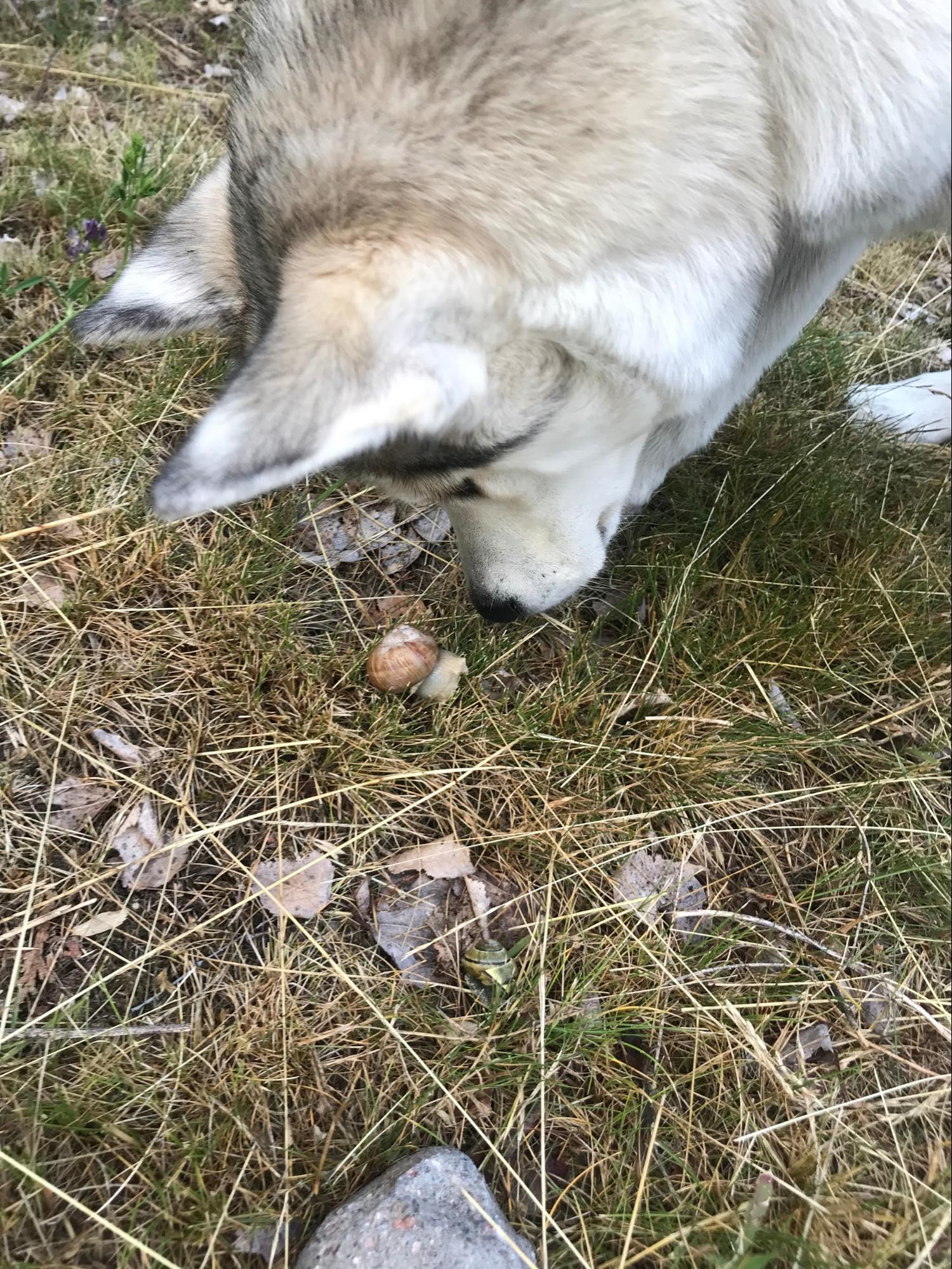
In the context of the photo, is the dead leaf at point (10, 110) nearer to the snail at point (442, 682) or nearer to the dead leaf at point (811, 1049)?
the snail at point (442, 682)

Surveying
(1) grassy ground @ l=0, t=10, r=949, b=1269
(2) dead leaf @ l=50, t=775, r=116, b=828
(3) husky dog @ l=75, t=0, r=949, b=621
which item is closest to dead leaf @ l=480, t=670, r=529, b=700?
(1) grassy ground @ l=0, t=10, r=949, b=1269

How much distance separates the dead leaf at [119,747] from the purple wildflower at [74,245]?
1.55 m

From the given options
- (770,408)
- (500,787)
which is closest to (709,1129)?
(500,787)

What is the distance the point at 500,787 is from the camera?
2037 millimetres

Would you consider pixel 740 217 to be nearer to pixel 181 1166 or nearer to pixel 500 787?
pixel 500 787

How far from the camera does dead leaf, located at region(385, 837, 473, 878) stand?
6.44ft

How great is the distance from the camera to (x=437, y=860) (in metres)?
1.97

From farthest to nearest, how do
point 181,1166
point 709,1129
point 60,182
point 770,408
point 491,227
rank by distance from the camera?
point 60,182 < point 770,408 < point 709,1129 < point 181,1166 < point 491,227

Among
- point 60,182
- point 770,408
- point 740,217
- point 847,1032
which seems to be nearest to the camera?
point 740,217

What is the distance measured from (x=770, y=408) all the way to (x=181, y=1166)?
8.45ft

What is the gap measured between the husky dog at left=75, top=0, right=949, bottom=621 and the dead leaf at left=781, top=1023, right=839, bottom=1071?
1.43 meters

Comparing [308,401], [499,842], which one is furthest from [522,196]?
[499,842]

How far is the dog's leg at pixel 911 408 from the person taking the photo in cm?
272

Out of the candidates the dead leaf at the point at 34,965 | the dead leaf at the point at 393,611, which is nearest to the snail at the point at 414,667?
the dead leaf at the point at 393,611
